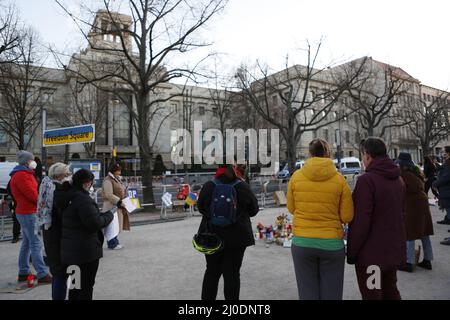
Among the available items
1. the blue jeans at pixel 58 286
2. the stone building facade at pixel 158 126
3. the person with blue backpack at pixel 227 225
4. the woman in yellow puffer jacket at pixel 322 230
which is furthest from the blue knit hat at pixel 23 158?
the stone building facade at pixel 158 126

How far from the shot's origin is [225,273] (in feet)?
10.6

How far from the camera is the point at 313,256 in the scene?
2748 millimetres

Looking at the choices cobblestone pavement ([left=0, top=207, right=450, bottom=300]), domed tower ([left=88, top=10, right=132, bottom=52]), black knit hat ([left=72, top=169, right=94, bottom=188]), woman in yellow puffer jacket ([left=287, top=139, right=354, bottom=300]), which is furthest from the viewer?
domed tower ([left=88, top=10, right=132, bottom=52])

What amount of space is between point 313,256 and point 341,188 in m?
0.63

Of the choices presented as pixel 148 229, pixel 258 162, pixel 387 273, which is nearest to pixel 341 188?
pixel 387 273

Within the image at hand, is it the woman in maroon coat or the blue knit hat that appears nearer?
the woman in maroon coat

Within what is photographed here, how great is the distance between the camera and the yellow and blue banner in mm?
8914

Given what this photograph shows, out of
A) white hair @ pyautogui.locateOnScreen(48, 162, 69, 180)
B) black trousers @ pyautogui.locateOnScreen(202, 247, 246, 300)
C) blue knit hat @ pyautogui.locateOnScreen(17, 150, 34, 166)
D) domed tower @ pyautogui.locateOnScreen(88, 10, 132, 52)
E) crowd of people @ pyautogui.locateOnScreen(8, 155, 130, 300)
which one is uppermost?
domed tower @ pyautogui.locateOnScreen(88, 10, 132, 52)

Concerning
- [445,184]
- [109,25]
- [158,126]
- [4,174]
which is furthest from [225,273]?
[158,126]

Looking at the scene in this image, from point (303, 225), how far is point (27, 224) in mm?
4354

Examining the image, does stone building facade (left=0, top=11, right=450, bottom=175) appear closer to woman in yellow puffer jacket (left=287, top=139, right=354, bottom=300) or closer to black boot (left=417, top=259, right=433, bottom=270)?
black boot (left=417, top=259, right=433, bottom=270)

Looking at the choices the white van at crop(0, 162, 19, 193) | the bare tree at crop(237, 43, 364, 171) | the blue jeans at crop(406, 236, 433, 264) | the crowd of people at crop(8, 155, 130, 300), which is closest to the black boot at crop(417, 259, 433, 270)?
the blue jeans at crop(406, 236, 433, 264)

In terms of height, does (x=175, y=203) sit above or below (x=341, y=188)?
below
